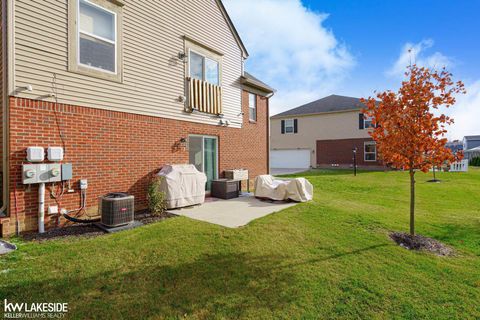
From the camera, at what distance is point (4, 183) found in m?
4.75

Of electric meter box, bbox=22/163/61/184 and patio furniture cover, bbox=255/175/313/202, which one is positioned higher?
electric meter box, bbox=22/163/61/184

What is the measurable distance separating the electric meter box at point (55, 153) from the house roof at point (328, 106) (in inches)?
948

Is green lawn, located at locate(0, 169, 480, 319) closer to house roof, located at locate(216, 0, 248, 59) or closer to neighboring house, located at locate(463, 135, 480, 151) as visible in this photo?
house roof, located at locate(216, 0, 248, 59)

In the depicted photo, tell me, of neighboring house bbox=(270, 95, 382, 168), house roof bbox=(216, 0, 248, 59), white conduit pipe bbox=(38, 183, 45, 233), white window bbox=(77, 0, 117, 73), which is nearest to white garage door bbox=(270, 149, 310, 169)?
neighboring house bbox=(270, 95, 382, 168)

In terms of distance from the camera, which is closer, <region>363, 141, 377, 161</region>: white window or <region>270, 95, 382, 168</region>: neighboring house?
<region>363, 141, 377, 161</region>: white window

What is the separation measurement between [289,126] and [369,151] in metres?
8.74

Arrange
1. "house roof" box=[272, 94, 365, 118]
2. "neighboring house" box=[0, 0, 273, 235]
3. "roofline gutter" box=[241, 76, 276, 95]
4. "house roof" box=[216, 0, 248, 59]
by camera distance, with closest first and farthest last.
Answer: "neighboring house" box=[0, 0, 273, 235]
"house roof" box=[216, 0, 248, 59]
"roofline gutter" box=[241, 76, 276, 95]
"house roof" box=[272, 94, 365, 118]

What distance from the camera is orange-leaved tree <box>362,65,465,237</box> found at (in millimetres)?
4629

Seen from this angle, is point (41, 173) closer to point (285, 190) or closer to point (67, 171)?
point (67, 171)

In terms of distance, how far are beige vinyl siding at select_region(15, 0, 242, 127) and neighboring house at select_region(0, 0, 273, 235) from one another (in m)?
0.02

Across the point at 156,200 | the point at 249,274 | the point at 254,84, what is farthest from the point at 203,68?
the point at 249,274

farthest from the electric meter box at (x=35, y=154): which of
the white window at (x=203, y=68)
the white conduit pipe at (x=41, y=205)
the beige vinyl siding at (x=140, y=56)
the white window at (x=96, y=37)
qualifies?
the white window at (x=203, y=68)

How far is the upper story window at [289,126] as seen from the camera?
27.4 meters

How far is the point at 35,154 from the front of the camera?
4719 millimetres
